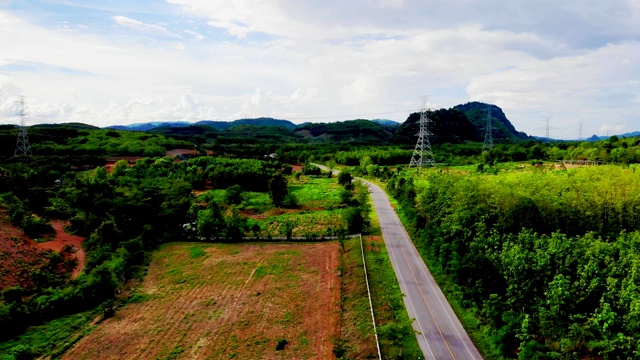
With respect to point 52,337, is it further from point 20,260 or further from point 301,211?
point 301,211

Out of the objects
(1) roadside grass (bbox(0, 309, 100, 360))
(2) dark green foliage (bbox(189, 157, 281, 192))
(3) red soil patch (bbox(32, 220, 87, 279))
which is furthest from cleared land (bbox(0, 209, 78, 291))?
(2) dark green foliage (bbox(189, 157, 281, 192))

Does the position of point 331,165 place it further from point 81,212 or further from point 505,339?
point 505,339

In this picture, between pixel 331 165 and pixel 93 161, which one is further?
pixel 331 165

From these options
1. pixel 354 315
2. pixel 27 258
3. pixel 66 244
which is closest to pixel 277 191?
pixel 66 244

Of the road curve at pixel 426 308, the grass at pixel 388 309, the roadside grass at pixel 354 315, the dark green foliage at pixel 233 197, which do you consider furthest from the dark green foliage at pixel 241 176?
the roadside grass at pixel 354 315

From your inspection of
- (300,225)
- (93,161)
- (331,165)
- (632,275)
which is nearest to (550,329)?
(632,275)

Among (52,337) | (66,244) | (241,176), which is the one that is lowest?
(52,337)

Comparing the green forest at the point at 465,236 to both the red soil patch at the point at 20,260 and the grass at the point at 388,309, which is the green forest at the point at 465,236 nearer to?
the red soil patch at the point at 20,260
